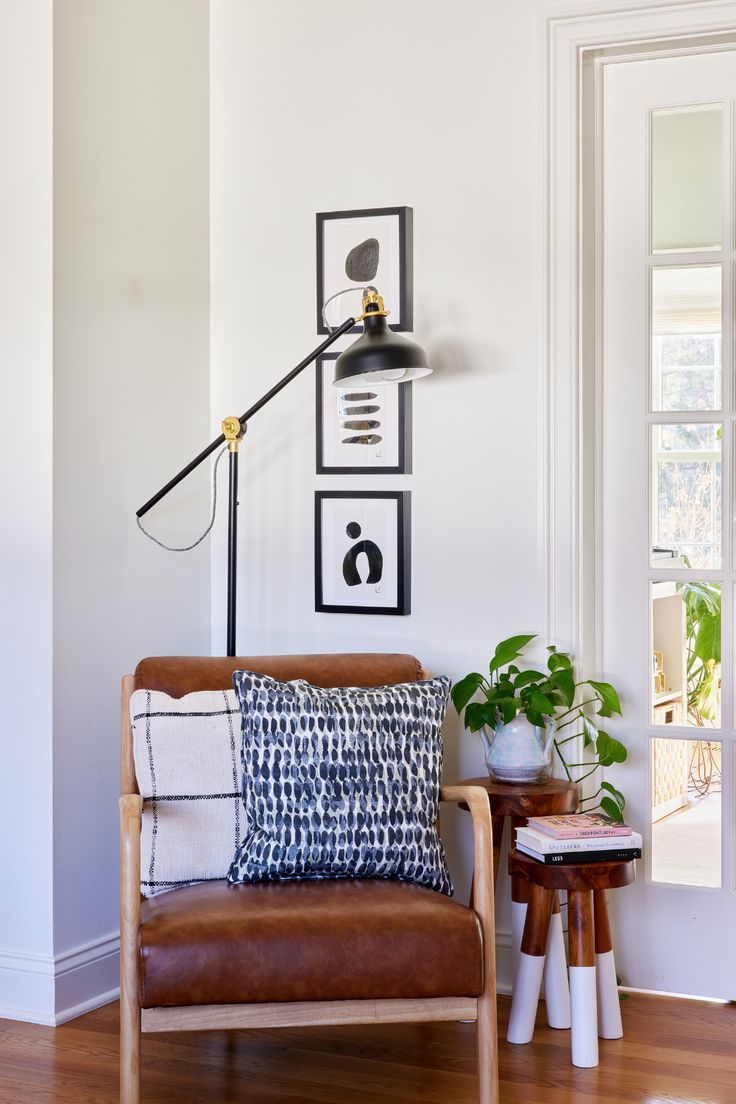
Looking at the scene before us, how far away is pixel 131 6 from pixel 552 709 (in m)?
1.95

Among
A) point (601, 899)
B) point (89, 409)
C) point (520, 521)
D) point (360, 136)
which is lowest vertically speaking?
point (601, 899)

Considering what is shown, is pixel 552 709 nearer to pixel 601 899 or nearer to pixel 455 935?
pixel 601 899

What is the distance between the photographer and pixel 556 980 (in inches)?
101

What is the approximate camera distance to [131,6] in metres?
2.87

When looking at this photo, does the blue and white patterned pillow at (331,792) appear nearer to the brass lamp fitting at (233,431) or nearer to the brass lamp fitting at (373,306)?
the brass lamp fitting at (233,431)

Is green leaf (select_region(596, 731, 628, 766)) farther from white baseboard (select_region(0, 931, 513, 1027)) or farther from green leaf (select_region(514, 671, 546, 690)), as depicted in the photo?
white baseboard (select_region(0, 931, 513, 1027))

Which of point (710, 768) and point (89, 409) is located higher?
point (89, 409)

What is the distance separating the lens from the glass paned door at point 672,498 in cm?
277

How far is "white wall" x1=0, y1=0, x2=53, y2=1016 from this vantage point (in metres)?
2.60

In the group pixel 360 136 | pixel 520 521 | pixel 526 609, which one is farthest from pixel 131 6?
pixel 526 609

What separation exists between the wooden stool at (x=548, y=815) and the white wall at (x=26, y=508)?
1.00 m

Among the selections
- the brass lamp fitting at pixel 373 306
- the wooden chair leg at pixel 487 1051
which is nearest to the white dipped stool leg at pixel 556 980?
the wooden chair leg at pixel 487 1051

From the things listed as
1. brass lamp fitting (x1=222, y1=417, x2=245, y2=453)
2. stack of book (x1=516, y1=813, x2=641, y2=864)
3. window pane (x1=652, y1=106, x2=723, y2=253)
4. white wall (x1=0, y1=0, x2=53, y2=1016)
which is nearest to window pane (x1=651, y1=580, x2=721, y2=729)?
stack of book (x1=516, y1=813, x2=641, y2=864)

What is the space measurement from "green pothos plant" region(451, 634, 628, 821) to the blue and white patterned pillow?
15.4 inches
